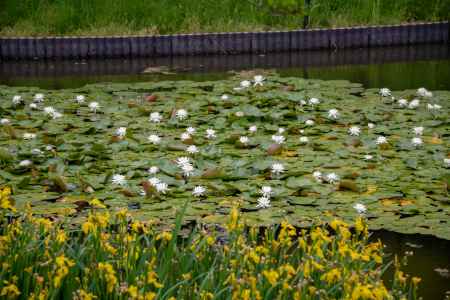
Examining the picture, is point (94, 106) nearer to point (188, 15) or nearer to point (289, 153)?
point (289, 153)

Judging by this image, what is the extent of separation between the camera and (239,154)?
5.94 metres

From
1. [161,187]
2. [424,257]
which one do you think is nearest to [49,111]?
[161,187]

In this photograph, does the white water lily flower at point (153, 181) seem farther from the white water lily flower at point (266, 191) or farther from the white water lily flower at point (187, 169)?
the white water lily flower at point (266, 191)

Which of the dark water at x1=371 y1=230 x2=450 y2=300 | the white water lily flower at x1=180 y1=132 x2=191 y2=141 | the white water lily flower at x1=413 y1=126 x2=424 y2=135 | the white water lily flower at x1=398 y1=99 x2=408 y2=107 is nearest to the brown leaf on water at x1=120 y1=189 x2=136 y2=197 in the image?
the white water lily flower at x1=180 y1=132 x2=191 y2=141

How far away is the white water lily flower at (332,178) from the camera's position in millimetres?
5195

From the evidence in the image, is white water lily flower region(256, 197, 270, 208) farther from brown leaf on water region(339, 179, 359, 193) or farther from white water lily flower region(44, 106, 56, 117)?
white water lily flower region(44, 106, 56, 117)

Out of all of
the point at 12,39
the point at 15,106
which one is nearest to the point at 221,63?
the point at 12,39

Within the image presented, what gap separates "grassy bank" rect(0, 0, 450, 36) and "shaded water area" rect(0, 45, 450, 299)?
0.92 meters

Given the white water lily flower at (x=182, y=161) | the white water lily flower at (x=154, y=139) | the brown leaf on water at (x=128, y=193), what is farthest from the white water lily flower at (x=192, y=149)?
the brown leaf on water at (x=128, y=193)

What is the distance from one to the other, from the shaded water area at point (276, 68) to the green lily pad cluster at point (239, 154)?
1.50m

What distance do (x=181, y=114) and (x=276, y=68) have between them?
3911 mm

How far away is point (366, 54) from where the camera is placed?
1188 cm

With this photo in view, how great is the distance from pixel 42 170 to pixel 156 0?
28.7 feet

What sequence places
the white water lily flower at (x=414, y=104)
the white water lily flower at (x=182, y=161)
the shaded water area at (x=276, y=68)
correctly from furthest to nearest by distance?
1. the shaded water area at (x=276, y=68)
2. the white water lily flower at (x=414, y=104)
3. the white water lily flower at (x=182, y=161)
